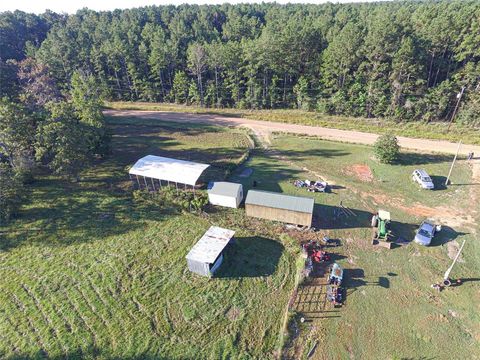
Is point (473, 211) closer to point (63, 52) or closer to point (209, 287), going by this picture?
point (209, 287)

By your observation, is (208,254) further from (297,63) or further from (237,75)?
(297,63)

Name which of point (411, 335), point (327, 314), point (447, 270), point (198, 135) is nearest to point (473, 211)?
point (447, 270)

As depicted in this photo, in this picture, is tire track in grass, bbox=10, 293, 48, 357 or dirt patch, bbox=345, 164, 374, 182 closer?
tire track in grass, bbox=10, 293, 48, 357

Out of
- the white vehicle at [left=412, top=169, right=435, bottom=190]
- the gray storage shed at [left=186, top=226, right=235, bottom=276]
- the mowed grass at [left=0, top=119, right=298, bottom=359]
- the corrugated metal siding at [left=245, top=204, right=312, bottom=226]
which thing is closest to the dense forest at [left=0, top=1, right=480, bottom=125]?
the white vehicle at [left=412, top=169, right=435, bottom=190]

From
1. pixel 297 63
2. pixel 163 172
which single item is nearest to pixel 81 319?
pixel 163 172

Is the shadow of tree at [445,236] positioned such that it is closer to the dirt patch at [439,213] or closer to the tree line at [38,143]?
the dirt patch at [439,213]

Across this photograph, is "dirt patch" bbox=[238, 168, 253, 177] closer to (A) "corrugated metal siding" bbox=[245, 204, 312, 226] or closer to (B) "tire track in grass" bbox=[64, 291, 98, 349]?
(A) "corrugated metal siding" bbox=[245, 204, 312, 226]
